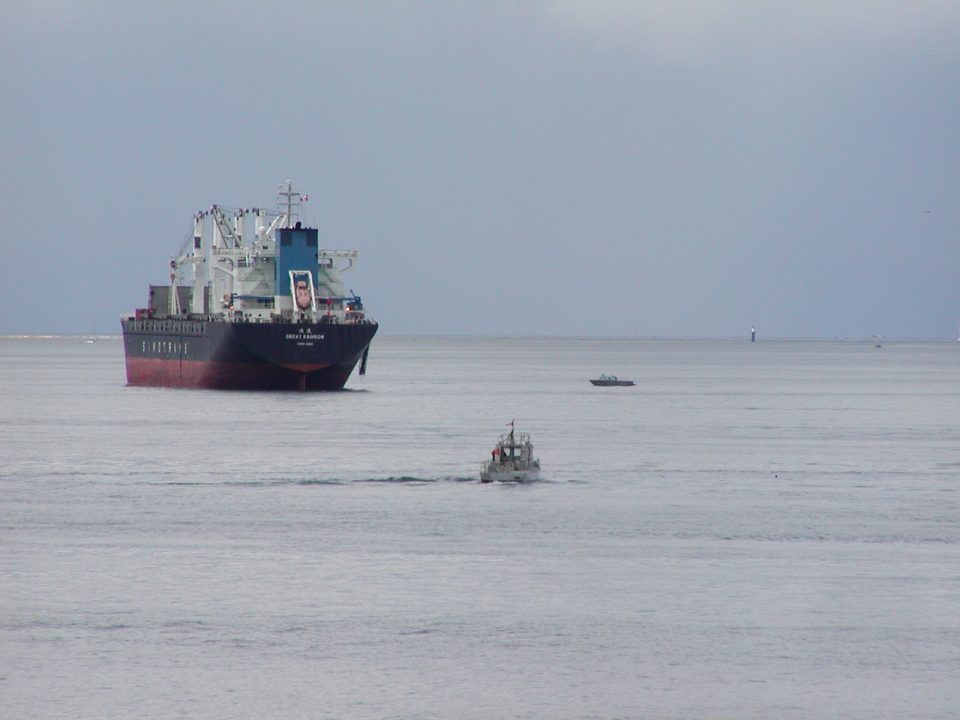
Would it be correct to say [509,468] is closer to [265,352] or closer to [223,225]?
[265,352]

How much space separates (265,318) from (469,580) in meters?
66.3

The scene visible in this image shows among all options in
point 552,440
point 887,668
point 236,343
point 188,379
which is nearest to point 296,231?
point 236,343

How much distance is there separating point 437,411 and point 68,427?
26463mm

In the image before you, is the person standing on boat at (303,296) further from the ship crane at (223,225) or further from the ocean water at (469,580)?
the ocean water at (469,580)

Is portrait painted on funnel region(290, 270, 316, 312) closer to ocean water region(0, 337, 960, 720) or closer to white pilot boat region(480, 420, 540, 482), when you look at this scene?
ocean water region(0, 337, 960, 720)

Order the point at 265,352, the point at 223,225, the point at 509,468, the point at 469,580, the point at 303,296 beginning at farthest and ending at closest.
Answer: the point at 223,225 < the point at 303,296 < the point at 265,352 < the point at 509,468 < the point at 469,580

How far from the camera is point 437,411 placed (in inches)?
4309

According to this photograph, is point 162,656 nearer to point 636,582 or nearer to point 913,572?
point 636,582

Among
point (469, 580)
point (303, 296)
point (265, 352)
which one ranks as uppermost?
point (303, 296)

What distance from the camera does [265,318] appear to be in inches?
4104

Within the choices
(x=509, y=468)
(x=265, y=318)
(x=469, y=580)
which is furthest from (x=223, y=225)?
(x=469, y=580)

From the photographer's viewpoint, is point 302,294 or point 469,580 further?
point 302,294

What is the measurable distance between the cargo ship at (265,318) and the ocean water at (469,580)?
21.1 metres

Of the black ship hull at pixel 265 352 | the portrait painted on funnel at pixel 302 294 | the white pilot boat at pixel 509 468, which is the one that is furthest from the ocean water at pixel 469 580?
the portrait painted on funnel at pixel 302 294
